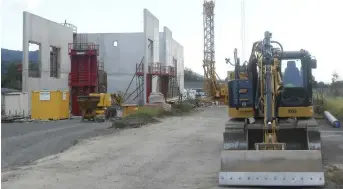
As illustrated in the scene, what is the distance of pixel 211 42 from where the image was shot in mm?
79500

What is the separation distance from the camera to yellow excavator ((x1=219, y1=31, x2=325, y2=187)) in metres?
9.59

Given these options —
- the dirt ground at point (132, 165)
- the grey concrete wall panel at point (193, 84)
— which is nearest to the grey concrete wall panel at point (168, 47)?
the dirt ground at point (132, 165)

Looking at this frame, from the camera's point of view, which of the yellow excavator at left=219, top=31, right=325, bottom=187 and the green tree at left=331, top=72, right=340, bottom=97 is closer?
the yellow excavator at left=219, top=31, right=325, bottom=187

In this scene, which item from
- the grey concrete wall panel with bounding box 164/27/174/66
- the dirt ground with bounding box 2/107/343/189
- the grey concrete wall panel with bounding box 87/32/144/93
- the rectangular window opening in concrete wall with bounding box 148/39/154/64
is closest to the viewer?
Answer: the dirt ground with bounding box 2/107/343/189

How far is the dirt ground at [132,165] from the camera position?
10.4 metres

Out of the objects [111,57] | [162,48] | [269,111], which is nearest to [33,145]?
[269,111]

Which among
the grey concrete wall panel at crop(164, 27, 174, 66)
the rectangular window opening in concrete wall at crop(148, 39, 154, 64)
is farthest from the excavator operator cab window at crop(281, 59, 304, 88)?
the grey concrete wall panel at crop(164, 27, 174, 66)

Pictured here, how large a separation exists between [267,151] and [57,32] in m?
38.9

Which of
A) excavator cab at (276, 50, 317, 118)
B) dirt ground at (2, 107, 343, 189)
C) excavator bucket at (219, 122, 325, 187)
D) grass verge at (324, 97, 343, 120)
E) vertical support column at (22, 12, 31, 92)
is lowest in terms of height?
dirt ground at (2, 107, 343, 189)

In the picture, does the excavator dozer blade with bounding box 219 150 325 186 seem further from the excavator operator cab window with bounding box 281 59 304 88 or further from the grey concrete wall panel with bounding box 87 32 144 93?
the grey concrete wall panel with bounding box 87 32 144 93

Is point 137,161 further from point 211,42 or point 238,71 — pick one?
point 211,42

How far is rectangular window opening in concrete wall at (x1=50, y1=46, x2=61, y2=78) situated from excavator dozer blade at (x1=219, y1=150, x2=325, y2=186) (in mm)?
38028

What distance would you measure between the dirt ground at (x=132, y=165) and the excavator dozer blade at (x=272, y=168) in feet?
1.79

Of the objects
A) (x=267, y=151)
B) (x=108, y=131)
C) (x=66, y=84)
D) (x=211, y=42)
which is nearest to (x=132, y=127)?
(x=108, y=131)
